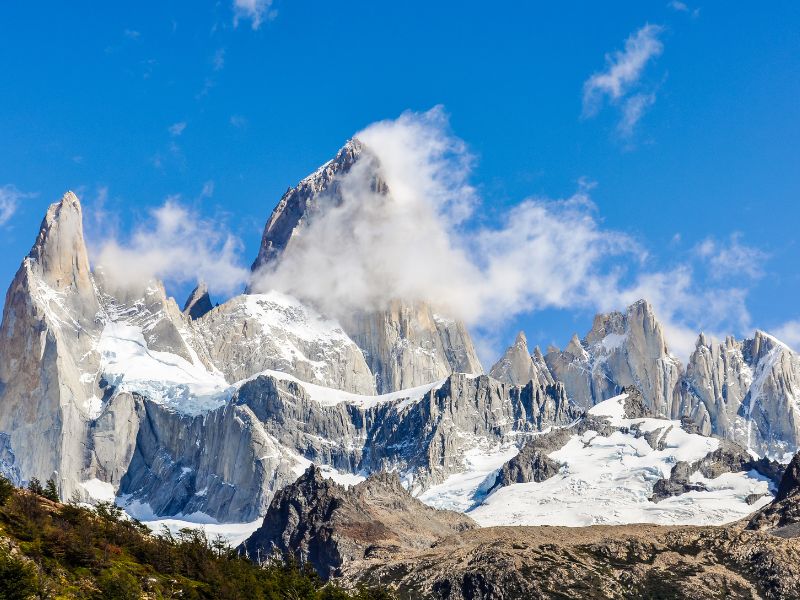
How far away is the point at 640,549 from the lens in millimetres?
187875

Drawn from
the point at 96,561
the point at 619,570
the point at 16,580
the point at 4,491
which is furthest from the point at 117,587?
the point at 619,570

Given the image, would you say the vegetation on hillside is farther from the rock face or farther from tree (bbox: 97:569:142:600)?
the rock face

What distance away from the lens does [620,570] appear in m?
180

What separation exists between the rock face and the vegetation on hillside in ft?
196

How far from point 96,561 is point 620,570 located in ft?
345

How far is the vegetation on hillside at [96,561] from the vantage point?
265ft

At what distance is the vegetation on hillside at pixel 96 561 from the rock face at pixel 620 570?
59862mm

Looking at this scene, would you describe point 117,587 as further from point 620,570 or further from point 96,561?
point 620,570

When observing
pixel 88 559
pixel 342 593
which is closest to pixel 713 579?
pixel 342 593

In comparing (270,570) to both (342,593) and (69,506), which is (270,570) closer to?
(342,593)

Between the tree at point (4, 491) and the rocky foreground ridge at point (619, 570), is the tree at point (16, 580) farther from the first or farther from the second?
the rocky foreground ridge at point (619, 570)

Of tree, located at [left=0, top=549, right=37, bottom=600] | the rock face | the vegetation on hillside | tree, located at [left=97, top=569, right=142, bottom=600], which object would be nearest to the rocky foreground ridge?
the rock face

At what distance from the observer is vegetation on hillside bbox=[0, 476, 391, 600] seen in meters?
80.8

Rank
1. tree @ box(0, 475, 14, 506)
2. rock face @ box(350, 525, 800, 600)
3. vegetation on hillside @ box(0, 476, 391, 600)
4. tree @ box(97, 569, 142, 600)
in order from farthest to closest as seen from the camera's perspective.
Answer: rock face @ box(350, 525, 800, 600)
tree @ box(0, 475, 14, 506)
tree @ box(97, 569, 142, 600)
vegetation on hillside @ box(0, 476, 391, 600)
